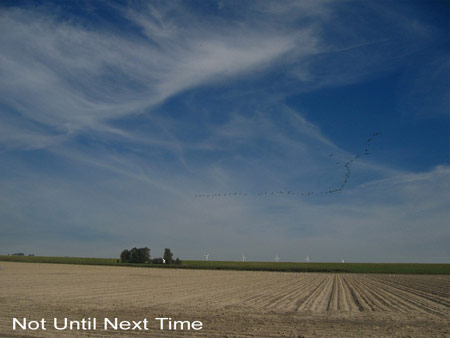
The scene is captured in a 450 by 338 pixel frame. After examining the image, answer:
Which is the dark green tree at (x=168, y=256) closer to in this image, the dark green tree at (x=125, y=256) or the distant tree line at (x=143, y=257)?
the distant tree line at (x=143, y=257)

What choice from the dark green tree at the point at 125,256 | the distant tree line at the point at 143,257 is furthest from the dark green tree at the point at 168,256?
the dark green tree at the point at 125,256

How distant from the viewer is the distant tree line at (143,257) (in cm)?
12581

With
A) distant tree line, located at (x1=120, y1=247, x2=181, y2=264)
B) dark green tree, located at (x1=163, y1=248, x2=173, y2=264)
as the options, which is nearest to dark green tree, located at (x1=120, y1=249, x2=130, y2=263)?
distant tree line, located at (x1=120, y1=247, x2=181, y2=264)

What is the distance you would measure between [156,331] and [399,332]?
7965mm

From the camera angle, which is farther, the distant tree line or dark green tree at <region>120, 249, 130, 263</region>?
dark green tree at <region>120, 249, 130, 263</region>

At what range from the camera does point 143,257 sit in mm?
129500

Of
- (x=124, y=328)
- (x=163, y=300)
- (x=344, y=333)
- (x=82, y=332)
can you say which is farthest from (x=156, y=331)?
(x=163, y=300)

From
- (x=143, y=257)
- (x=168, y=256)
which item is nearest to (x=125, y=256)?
(x=143, y=257)

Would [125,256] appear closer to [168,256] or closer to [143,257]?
[143,257]

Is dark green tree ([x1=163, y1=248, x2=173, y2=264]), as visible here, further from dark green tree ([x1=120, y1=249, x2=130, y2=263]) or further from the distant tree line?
dark green tree ([x1=120, y1=249, x2=130, y2=263])

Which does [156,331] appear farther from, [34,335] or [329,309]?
[329,309]

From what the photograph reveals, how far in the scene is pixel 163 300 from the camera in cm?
2141

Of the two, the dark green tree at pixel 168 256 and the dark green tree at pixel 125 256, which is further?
the dark green tree at pixel 125 256

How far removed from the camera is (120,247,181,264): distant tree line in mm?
125812
